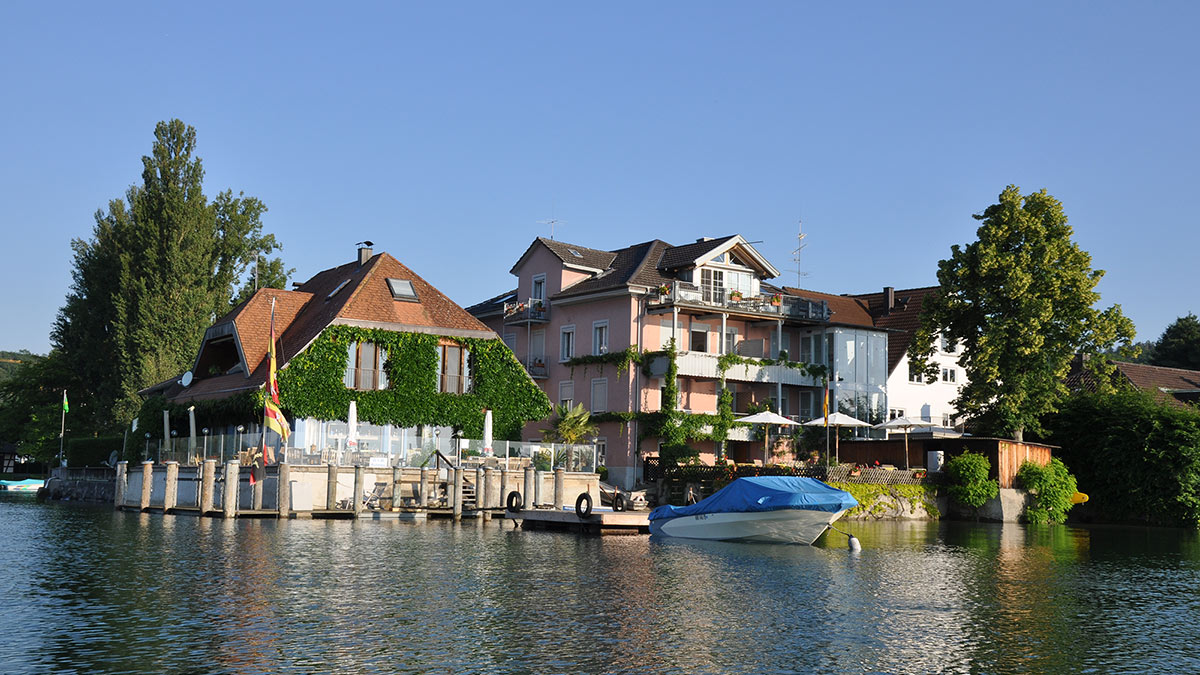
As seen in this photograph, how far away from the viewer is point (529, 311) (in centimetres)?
6588

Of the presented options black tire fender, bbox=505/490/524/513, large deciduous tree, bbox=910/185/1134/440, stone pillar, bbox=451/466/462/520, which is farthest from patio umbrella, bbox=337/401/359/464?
large deciduous tree, bbox=910/185/1134/440

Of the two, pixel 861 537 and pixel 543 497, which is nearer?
pixel 861 537

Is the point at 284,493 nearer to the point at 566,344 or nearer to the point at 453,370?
the point at 453,370

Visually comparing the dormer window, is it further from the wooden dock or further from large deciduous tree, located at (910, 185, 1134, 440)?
large deciduous tree, located at (910, 185, 1134, 440)

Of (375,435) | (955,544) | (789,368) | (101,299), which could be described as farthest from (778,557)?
(101,299)

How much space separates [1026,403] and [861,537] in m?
19.4

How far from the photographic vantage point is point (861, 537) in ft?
135

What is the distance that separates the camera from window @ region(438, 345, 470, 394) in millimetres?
55719

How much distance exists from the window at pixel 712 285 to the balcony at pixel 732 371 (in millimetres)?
3036

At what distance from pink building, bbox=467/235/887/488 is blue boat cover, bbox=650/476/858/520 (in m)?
21.8

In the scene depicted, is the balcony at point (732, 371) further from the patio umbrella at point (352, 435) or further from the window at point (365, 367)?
the patio umbrella at point (352, 435)

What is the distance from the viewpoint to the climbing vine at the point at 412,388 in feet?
169

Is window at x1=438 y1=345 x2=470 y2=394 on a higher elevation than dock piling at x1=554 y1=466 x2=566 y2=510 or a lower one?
higher

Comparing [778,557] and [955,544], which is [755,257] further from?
[778,557]
